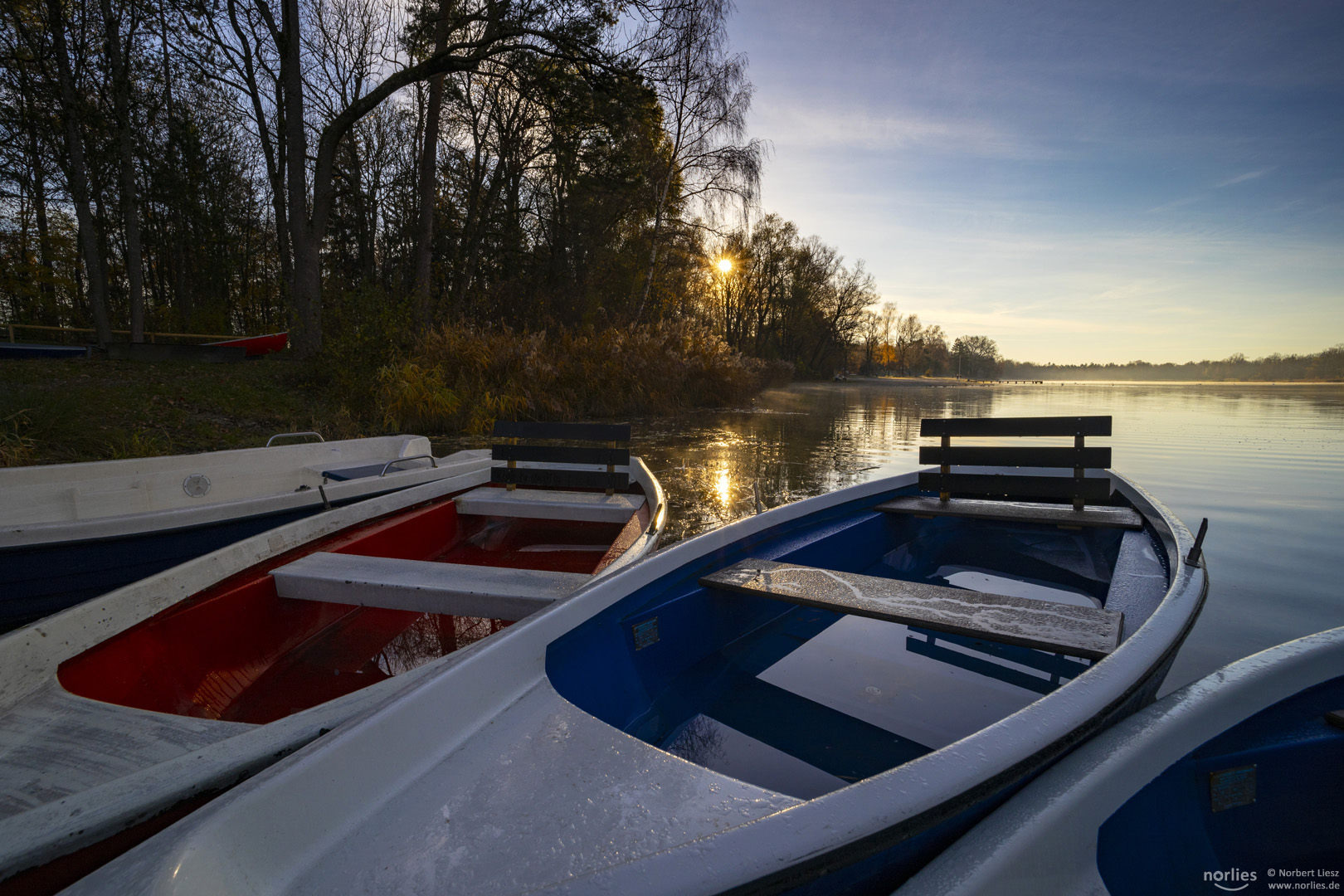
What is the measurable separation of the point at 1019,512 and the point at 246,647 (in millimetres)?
3807

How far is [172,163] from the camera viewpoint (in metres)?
16.3

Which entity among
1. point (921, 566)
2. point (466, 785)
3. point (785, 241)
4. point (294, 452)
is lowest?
point (921, 566)

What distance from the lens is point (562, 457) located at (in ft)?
13.8

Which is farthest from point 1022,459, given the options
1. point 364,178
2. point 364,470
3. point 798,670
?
point 364,178

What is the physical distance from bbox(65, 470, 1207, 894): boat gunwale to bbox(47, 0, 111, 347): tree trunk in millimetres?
13782

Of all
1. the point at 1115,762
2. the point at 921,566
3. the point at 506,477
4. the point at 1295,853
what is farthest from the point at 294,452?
the point at 1295,853

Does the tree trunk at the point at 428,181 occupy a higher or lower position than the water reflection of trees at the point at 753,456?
higher

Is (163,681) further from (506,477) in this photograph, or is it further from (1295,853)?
(1295,853)

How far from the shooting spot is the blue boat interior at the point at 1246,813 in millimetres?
1186

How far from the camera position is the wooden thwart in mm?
3176

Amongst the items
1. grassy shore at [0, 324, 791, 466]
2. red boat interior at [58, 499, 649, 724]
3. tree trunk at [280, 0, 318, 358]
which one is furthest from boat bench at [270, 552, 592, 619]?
tree trunk at [280, 0, 318, 358]

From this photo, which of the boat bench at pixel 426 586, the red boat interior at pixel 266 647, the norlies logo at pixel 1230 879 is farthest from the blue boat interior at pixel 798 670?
the red boat interior at pixel 266 647

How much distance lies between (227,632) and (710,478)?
207 inches

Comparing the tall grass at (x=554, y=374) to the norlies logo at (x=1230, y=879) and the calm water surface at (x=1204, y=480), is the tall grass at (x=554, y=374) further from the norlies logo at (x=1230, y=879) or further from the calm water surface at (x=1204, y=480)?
the norlies logo at (x=1230, y=879)
